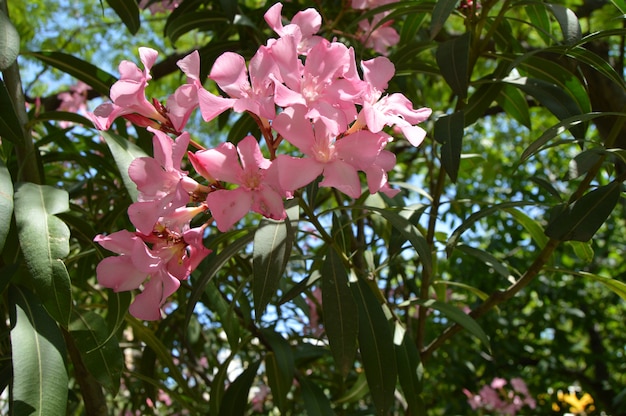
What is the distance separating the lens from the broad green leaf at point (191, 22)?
171 cm

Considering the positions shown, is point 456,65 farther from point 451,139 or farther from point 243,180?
point 243,180

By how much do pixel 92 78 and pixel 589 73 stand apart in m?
1.24

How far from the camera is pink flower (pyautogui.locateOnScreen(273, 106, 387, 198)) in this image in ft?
2.65

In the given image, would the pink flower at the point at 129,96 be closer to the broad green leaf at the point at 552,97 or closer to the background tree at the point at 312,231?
the background tree at the point at 312,231

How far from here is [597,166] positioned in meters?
1.23

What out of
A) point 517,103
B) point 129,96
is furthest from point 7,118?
point 517,103

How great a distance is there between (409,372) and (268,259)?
477 millimetres

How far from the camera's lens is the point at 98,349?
1118 mm

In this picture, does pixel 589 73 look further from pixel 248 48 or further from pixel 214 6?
pixel 214 6

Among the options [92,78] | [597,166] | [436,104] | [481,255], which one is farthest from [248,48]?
[436,104]

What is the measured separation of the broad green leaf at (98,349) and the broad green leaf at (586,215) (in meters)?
0.77

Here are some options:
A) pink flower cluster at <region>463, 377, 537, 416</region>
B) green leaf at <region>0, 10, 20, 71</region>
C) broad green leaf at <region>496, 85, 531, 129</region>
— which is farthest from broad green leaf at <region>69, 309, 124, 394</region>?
pink flower cluster at <region>463, 377, 537, 416</region>

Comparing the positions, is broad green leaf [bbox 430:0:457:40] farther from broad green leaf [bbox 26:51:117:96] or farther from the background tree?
broad green leaf [bbox 26:51:117:96]

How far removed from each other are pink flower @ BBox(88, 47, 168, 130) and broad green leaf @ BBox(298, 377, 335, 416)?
0.77 m
